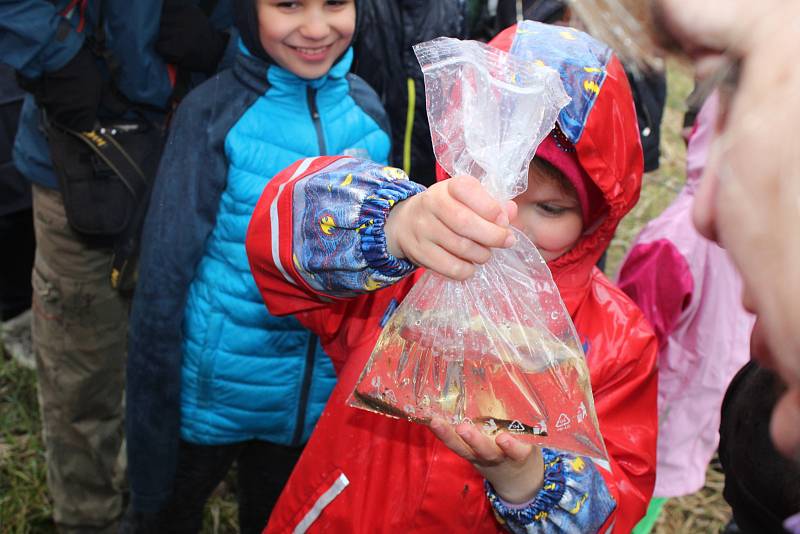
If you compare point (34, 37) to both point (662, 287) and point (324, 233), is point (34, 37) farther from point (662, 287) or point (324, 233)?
point (662, 287)

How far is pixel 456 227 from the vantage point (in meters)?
1.12

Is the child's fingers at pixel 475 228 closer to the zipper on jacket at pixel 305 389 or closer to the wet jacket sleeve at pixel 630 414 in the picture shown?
the wet jacket sleeve at pixel 630 414

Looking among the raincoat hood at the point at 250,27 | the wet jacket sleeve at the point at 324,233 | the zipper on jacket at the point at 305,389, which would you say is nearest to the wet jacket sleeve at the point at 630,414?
the wet jacket sleeve at the point at 324,233

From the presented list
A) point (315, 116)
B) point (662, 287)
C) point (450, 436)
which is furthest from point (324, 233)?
point (662, 287)

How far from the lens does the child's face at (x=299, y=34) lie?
2279 mm

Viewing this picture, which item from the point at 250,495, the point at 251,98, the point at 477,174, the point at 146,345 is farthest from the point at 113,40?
the point at 477,174

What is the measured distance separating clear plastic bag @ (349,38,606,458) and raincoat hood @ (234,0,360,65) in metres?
1.10

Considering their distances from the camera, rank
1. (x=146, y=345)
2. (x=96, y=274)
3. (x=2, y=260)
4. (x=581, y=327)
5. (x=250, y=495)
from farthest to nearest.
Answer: (x=2, y=260) → (x=96, y=274) → (x=250, y=495) → (x=146, y=345) → (x=581, y=327)

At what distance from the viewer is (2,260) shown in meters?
3.79

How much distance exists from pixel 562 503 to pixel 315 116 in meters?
1.45

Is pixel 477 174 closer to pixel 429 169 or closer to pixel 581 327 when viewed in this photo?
pixel 581 327

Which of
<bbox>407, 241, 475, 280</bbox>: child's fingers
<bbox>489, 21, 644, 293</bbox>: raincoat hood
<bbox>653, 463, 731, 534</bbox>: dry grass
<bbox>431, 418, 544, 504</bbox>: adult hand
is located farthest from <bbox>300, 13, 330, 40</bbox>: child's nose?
<bbox>653, 463, 731, 534</bbox>: dry grass

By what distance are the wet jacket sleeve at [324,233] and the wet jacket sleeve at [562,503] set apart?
1.40 ft

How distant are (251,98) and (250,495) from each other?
49.5 inches
